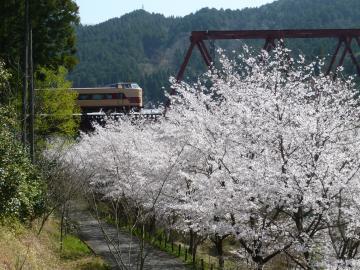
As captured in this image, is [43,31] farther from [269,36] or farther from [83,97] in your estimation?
[83,97]

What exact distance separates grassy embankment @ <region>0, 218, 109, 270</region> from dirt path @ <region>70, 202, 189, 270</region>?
0.62 meters

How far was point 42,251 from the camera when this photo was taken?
1434 cm

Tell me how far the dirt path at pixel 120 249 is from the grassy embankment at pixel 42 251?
2.04ft

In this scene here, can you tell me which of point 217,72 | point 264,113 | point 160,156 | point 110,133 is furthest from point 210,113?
point 110,133

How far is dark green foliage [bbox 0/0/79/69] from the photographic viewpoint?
20.5 metres

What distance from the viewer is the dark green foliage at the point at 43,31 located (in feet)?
67.4

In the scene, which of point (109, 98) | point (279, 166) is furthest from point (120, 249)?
point (109, 98)

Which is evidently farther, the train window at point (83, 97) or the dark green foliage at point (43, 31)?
the train window at point (83, 97)

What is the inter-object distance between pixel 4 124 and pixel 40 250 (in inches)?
147

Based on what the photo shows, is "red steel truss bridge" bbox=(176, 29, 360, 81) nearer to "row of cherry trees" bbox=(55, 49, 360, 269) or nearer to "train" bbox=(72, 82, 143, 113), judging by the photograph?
"row of cherry trees" bbox=(55, 49, 360, 269)

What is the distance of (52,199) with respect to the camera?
18.3 m

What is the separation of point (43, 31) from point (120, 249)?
34.0 ft

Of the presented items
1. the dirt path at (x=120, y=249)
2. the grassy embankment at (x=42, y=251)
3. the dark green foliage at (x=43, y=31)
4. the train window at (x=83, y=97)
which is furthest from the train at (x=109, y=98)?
the grassy embankment at (x=42, y=251)

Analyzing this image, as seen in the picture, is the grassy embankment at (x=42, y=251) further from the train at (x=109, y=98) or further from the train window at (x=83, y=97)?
the train window at (x=83, y=97)
